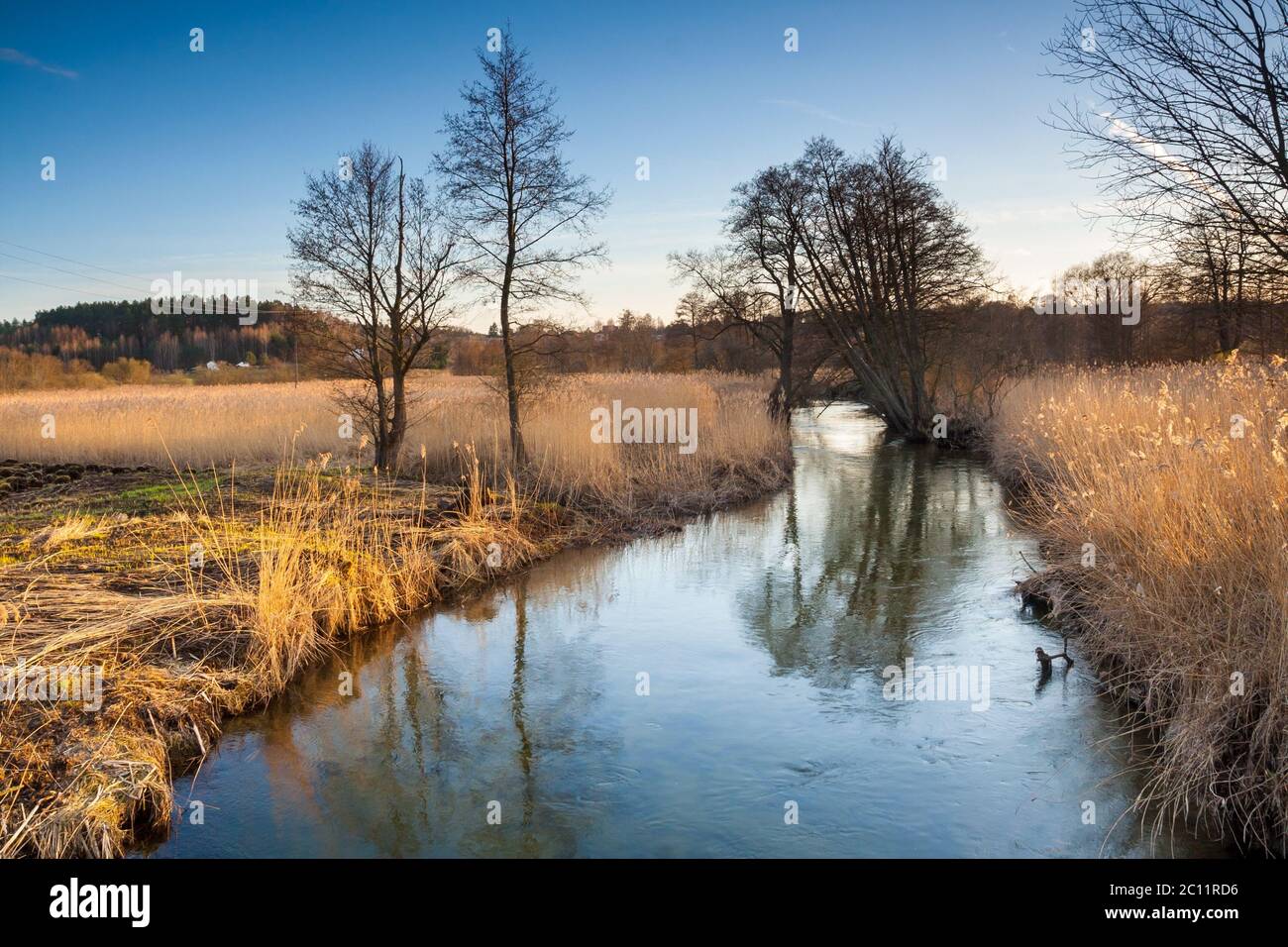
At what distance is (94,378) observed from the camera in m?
41.4

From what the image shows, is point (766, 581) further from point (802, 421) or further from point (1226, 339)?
point (802, 421)

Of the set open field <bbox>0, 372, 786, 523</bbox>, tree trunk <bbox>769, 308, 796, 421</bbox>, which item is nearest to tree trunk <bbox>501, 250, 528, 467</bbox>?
open field <bbox>0, 372, 786, 523</bbox>

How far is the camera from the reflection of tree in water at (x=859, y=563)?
7.07 meters

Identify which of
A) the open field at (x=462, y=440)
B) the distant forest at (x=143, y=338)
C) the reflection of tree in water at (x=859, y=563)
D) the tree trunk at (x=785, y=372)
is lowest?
the reflection of tree in water at (x=859, y=563)

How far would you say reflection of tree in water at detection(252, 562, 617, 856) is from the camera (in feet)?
14.3

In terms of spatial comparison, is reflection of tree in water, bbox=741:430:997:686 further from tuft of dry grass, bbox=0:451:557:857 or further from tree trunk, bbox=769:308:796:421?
tree trunk, bbox=769:308:796:421

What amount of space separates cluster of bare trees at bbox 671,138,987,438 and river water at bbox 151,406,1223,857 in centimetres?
1391

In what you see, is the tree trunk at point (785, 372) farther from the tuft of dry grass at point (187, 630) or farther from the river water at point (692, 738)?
the tuft of dry grass at point (187, 630)

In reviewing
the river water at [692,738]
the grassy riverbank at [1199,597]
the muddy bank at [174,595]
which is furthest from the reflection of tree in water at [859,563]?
the muddy bank at [174,595]

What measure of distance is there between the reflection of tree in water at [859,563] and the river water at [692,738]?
48 mm

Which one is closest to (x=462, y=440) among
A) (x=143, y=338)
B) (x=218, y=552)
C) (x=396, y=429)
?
(x=396, y=429)

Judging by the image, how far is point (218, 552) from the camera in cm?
721
